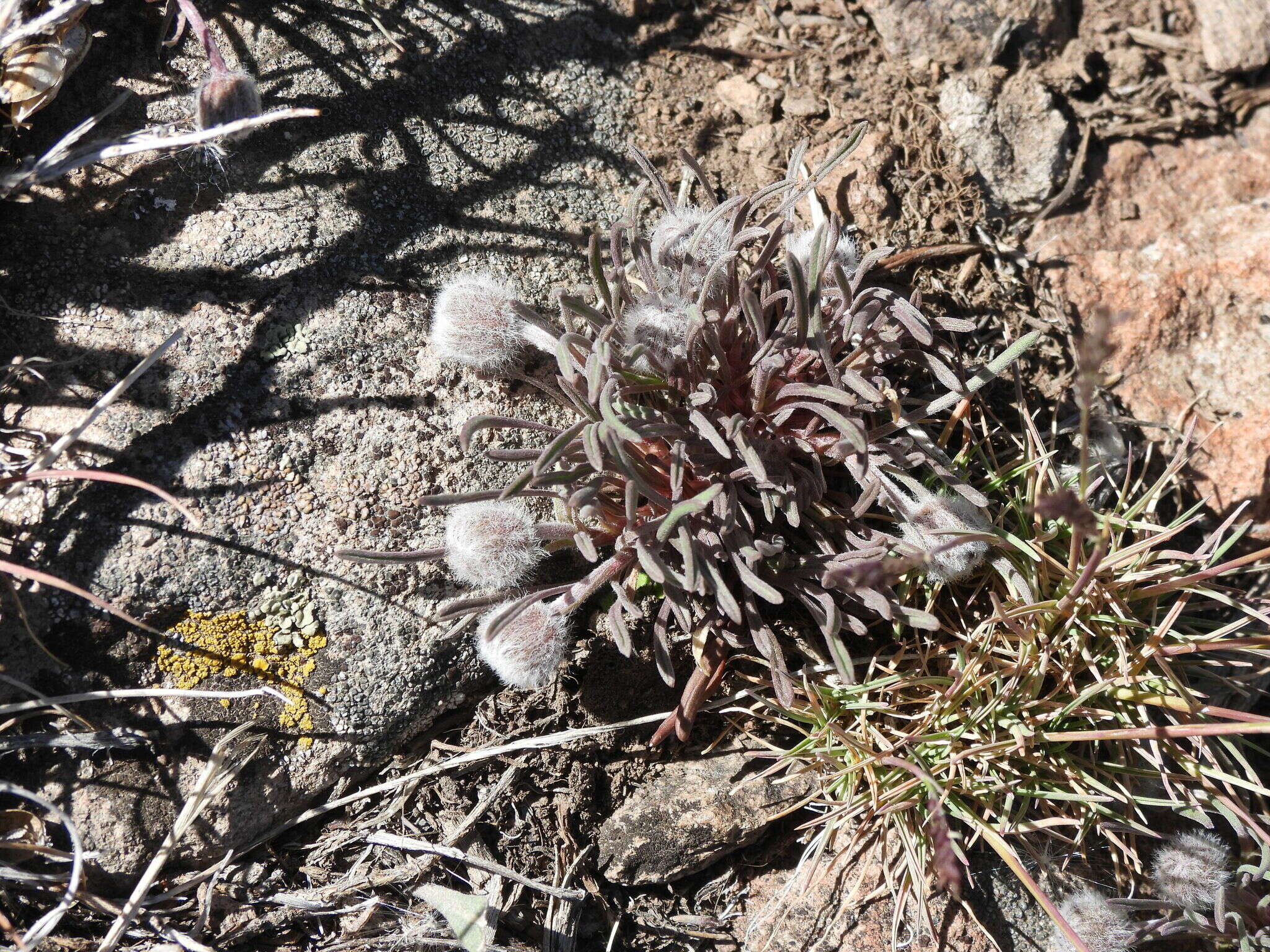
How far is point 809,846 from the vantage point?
7.32ft

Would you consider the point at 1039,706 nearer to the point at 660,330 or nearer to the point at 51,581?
the point at 660,330

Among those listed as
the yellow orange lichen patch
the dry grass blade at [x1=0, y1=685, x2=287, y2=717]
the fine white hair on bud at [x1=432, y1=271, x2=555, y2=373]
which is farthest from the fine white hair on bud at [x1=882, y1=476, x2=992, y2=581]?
the dry grass blade at [x1=0, y1=685, x2=287, y2=717]

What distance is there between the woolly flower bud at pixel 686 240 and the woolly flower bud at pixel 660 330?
14 cm

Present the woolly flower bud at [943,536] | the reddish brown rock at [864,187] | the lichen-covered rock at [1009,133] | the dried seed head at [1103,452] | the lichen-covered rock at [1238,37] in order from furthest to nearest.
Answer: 1. the lichen-covered rock at [1238,37]
2. the lichen-covered rock at [1009,133]
3. the reddish brown rock at [864,187]
4. the dried seed head at [1103,452]
5. the woolly flower bud at [943,536]

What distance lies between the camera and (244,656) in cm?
213

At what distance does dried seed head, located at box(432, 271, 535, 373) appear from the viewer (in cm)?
220

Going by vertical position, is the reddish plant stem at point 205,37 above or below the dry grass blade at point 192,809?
above

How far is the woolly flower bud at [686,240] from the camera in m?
2.21

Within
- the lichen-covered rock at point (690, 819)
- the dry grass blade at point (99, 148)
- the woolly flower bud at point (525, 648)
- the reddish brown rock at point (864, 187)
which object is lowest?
the lichen-covered rock at point (690, 819)

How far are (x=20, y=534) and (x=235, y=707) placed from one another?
64 centimetres

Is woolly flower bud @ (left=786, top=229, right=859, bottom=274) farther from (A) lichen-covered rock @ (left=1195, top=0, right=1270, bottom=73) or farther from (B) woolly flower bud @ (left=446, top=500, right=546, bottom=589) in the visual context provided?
(A) lichen-covered rock @ (left=1195, top=0, right=1270, bottom=73)

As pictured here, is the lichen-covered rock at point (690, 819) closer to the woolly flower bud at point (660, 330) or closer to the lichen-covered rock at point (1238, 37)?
the woolly flower bud at point (660, 330)

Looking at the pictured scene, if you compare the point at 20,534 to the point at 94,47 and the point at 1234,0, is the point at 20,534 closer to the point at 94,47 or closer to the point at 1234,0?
the point at 94,47

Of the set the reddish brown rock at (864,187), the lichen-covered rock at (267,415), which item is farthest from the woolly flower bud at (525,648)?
the reddish brown rock at (864,187)
